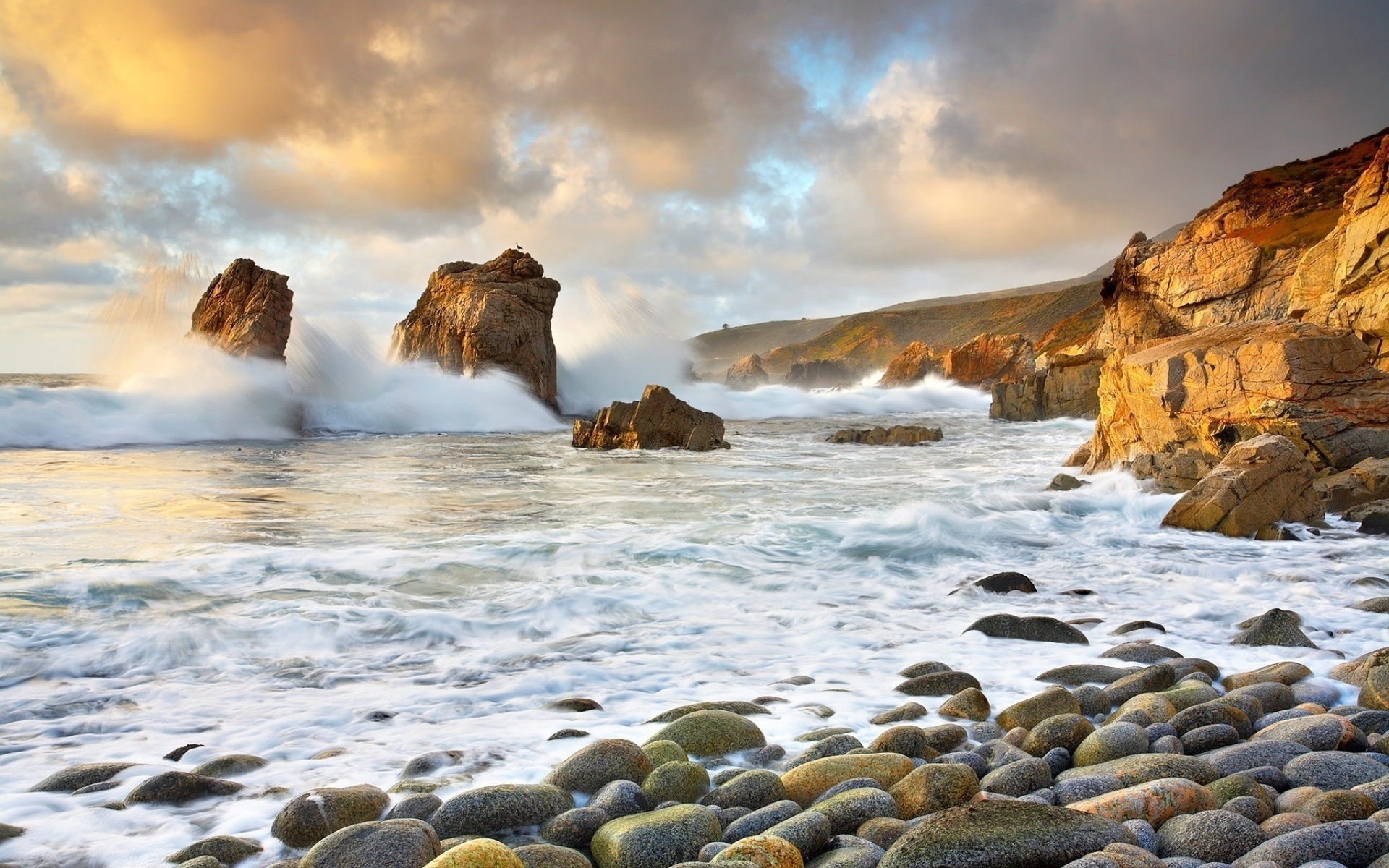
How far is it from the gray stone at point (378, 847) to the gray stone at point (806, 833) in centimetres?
102

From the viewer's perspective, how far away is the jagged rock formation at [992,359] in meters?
62.2

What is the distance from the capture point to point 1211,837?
2326 mm

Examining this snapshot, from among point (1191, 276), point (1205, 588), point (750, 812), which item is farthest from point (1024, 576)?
point (1191, 276)

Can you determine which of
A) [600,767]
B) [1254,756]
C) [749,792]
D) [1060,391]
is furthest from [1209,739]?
[1060,391]

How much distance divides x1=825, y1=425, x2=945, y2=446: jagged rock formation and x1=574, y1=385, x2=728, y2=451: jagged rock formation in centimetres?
441

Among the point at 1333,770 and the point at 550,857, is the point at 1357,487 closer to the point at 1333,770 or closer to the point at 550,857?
the point at 1333,770

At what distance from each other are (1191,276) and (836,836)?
3712 centimetres

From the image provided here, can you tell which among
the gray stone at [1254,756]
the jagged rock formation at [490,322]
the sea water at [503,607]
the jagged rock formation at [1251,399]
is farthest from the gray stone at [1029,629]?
the jagged rock formation at [490,322]

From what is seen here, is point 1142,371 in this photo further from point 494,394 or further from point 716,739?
point 494,394

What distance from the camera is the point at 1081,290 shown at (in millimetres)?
98125

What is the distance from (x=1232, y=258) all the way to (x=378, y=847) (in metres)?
37.5

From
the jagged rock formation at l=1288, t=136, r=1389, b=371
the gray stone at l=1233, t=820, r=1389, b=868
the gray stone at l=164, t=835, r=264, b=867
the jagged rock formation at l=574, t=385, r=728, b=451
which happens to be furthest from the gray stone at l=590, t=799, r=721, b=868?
the jagged rock formation at l=574, t=385, r=728, b=451

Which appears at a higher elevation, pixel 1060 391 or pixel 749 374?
pixel 749 374

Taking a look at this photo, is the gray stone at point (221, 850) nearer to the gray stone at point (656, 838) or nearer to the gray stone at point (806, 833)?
the gray stone at point (656, 838)
